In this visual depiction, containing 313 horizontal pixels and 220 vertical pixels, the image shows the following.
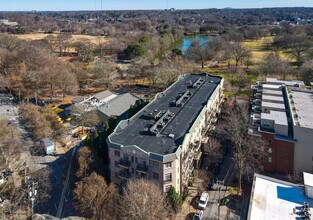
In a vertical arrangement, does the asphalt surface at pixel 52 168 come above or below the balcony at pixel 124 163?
below

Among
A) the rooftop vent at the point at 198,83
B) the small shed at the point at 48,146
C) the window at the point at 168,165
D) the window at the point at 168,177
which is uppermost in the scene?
the rooftop vent at the point at 198,83

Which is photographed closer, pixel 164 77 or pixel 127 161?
pixel 127 161

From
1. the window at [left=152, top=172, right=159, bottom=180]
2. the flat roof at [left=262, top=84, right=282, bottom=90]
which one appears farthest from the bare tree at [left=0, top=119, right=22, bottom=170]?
the flat roof at [left=262, top=84, right=282, bottom=90]

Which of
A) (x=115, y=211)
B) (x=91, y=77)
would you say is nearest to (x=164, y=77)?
(x=91, y=77)

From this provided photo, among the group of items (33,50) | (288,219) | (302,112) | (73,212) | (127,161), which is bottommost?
(73,212)

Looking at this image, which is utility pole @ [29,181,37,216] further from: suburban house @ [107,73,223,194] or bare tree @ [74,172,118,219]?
suburban house @ [107,73,223,194]

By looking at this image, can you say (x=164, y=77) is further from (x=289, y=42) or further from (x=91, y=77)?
(x=289, y=42)

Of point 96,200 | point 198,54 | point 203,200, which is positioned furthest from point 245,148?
point 198,54

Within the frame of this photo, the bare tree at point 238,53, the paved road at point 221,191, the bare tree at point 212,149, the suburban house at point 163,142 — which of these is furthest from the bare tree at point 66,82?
the bare tree at point 238,53

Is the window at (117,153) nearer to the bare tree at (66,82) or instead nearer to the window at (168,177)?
the window at (168,177)
